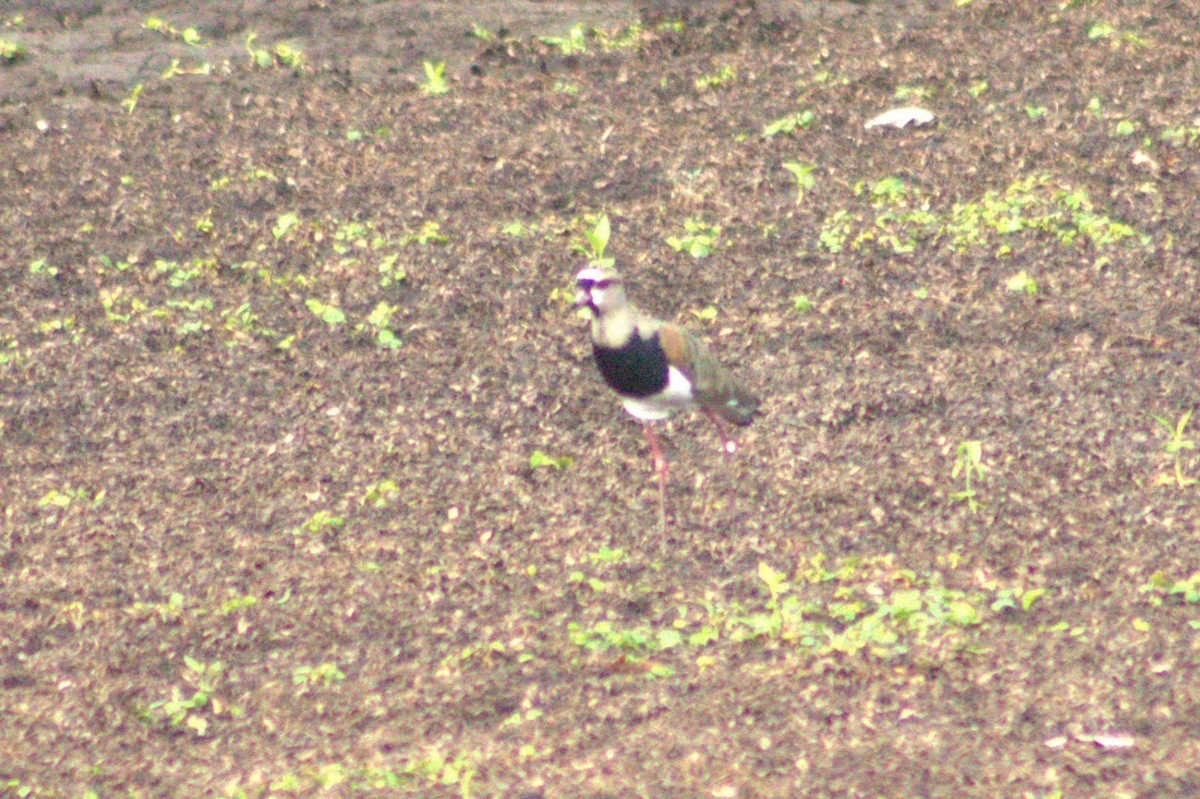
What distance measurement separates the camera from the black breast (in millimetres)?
4793

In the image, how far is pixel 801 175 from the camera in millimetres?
6758

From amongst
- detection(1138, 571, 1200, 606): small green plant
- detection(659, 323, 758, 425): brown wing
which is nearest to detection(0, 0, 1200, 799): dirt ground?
detection(1138, 571, 1200, 606): small green plant

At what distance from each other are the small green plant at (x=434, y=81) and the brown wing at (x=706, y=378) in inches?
125

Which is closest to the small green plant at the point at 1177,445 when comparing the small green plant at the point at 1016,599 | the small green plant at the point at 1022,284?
the small green plant at the point at 1016,599

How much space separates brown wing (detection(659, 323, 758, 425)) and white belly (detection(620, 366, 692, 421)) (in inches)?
1.4

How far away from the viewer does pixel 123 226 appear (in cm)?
686

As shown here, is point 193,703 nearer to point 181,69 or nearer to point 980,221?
point 980,221

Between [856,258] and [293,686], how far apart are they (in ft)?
10.1

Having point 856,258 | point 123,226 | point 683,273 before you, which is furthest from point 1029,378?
point 123,226

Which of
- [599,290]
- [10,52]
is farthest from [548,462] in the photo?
[10,52]

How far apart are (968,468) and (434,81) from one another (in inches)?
156

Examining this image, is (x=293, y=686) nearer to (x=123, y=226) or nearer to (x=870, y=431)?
(x=870, y=431)

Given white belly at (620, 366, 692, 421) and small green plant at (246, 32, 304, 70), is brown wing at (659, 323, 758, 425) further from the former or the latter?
small green plant at (246, 32, 304, 70)

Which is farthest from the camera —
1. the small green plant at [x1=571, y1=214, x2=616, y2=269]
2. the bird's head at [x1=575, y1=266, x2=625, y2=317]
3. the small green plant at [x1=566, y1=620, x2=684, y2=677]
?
the small green plant at [x1=571, y1=214, x2=616, y2=269]
